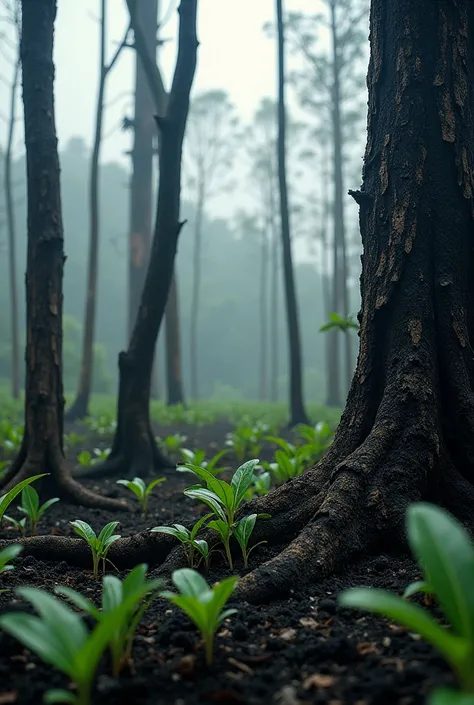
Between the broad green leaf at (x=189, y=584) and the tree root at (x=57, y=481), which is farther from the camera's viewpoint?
the tree root at (x=57, y=481)

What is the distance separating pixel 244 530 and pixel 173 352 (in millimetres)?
11427

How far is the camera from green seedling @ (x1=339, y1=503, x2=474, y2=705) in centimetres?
114

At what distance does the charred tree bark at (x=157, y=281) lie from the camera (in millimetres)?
5504

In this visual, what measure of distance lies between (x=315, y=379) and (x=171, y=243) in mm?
41247

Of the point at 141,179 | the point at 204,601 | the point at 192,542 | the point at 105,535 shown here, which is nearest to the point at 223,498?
the point at 192,542

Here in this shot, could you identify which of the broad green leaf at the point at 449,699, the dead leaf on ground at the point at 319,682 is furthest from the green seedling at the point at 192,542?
the broad green leaf at the point at 449,699

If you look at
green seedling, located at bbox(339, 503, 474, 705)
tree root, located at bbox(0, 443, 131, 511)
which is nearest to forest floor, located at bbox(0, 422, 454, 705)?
green seedling, located at bbox(339, 503, 474, 705)

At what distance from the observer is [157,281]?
561cm

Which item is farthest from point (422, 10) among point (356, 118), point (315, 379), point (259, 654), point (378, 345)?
point (315, 379)

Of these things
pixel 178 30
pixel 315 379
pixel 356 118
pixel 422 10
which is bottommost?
pixel 315 379

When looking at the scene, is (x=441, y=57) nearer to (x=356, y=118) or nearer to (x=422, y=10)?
(x=422, y=10)

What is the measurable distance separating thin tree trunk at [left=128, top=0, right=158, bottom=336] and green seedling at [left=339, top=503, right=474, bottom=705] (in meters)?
13.8

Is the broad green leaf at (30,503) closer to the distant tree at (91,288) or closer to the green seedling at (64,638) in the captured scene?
the green seedling at (64,638)

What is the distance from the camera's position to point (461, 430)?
2697mm
